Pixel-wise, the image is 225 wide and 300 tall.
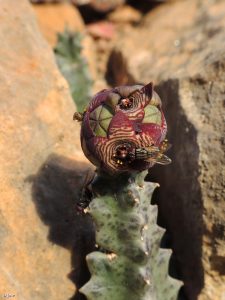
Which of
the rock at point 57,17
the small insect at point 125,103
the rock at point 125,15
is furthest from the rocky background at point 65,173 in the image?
the rock at point 125,15

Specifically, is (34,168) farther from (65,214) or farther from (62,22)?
(62,22)

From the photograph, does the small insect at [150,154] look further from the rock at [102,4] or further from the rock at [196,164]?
the rock at [102,4]

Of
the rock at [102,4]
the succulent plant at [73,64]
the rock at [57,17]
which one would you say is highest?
the succulent plant at [73,64]

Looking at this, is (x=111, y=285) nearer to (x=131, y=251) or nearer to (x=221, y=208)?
(x=131, y=251)

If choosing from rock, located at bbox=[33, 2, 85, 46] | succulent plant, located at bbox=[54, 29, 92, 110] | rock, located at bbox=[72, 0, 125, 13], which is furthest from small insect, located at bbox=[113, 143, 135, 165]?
rock, located at bbox=[72, 0, 125, 13]

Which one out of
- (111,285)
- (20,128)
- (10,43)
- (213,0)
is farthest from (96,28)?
(111,285)
